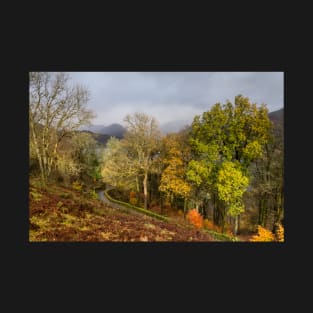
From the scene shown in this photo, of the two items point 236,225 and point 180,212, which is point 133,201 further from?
point 236,225

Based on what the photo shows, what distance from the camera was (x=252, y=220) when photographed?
834 centimetres

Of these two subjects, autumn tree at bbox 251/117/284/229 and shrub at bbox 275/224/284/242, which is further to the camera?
autumn tree at bbox 251/117/284/229

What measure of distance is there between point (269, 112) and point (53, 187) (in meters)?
10.0

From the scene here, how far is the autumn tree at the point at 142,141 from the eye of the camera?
8.74 m

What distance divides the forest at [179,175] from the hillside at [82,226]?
29mm

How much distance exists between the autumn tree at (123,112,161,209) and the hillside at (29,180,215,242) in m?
4.08

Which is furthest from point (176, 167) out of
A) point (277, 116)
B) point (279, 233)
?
point (279, 233)

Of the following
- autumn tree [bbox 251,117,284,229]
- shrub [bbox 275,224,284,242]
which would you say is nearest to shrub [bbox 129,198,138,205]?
autumn tree [bbox 251,117,284,229]

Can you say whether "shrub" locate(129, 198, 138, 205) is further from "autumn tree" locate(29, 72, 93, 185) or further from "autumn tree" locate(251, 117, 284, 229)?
"autumn tree" locate(251, 117, 284, 229)

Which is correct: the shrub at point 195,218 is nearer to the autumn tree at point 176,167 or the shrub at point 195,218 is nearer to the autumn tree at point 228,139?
the autumn tree at point 176,167

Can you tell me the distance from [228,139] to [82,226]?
6.64m

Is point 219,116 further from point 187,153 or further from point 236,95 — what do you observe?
point 187,153

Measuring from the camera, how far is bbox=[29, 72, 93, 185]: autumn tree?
251 inches

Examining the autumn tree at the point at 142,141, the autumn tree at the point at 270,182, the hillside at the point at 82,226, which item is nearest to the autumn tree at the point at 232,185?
the autumn tree at the point at 270,182
